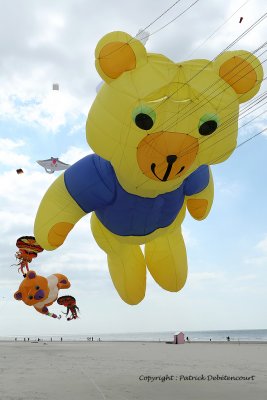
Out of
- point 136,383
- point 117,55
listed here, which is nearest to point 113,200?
point 117,55

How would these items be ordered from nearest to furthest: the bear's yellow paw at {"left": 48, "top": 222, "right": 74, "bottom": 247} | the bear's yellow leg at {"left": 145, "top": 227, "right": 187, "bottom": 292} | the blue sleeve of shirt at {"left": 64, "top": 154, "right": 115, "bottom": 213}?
1. the blue sleeve of shirt at {"left": 64, "top": 154, "right": 115, "bottom": 213}
2. the bear's yellow paw at {"left": 48, "top": 222, "right": 74, "bottom": 247}
3. the bear's yellow leg at {"left": 145, "top": 227, "right": 187, "bottom": 292}

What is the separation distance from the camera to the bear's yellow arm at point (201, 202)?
28.6ft

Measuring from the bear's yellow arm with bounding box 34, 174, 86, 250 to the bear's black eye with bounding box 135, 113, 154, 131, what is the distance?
2.26m

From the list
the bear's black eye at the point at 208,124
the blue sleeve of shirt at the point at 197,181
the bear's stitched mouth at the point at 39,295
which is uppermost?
the bear's black eye at the point at 208,124

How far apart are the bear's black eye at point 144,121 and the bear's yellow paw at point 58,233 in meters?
2.59

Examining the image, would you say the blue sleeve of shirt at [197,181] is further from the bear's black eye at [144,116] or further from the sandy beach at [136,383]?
the sandy beach at [136,383]

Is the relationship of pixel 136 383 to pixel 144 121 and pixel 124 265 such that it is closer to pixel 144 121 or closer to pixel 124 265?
pixel 124 265

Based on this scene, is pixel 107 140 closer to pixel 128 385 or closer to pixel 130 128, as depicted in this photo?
pixel 130 128

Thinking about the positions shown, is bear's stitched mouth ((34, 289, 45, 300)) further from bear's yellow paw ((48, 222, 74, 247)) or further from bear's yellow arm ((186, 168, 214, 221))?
bear's yellow arm ((186, 168, 214, 221))

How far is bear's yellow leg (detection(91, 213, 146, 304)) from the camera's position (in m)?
8.96

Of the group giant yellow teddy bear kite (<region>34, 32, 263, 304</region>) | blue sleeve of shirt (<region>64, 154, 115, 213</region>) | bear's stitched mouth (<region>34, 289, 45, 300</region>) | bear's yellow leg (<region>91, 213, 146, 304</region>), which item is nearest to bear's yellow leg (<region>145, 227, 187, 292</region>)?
bear's yellow leg (<region>91, 213, 146, 304</region>)

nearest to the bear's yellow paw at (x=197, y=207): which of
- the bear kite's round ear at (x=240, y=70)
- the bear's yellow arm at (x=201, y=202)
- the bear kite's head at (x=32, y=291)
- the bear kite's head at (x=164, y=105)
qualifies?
the bear's yellow arm at (x=201, y=202)

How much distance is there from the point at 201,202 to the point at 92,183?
2326 millimetres

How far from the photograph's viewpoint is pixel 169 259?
9188 mm
